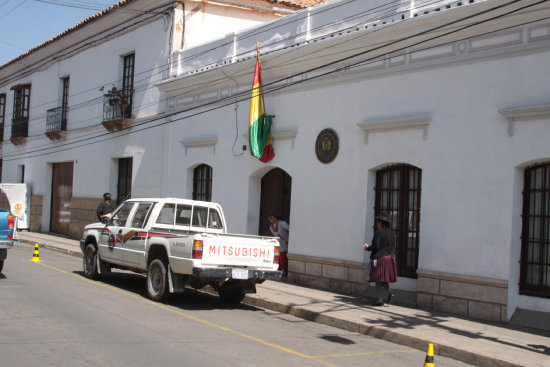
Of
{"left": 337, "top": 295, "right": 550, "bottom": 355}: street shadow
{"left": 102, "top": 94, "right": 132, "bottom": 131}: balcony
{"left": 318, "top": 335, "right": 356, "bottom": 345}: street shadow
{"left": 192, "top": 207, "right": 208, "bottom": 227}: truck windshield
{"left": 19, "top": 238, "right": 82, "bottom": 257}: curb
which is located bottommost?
{"left": 19, "top": 238, "right": 82, "bottom": 257}: curb

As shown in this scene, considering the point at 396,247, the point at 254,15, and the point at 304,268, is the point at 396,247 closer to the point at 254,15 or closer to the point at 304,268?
the point at 304,268

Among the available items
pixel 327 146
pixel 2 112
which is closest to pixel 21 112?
pixel 2 112

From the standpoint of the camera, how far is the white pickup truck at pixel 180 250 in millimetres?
9977

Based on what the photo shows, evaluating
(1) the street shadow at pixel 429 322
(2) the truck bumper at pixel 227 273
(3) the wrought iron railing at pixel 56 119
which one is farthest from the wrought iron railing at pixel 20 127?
(1) the street shadow at pixel 429 322

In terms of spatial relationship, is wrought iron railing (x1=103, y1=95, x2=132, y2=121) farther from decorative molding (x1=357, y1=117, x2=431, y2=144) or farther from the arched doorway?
decorative molding (x1=357, y1=117, x2=431, y2=144)

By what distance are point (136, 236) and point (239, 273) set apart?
252 centimetres

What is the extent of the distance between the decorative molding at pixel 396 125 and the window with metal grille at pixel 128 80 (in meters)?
11.3

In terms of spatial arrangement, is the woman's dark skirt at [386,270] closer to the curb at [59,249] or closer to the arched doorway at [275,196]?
the arched doorway at [275,196]

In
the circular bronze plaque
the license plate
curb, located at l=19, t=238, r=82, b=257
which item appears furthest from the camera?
curb, located at l=19, t=238, r=82, b=257

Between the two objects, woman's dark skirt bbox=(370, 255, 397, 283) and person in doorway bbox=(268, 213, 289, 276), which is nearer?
woman's dark skirt bbox=(370, 255, 397, 283)

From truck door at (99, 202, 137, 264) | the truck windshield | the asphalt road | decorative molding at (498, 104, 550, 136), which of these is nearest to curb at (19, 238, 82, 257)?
truck door at (99, 202, 137, 264)

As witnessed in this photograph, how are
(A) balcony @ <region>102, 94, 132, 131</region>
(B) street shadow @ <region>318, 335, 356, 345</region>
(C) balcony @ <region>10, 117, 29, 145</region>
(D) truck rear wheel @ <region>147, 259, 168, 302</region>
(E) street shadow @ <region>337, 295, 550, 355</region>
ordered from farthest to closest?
(C) balcony @ <region>10, 117, 29, 145</region>, (A) balcony @ <region>102, 94, 132, 131</region>, (D) truck rear wheel @ <region>147, 259, 168, 302</region>, (B) street shadow @ <region>318, 335, 356, 345</region>, (E) street shadow @ <region>337, 295, 550, 355</region>

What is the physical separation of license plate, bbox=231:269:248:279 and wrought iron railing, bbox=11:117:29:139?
896 inches

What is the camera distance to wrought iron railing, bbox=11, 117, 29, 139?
29312 millimetres
